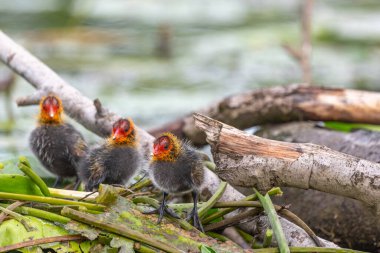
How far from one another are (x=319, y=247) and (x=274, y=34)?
873 cm

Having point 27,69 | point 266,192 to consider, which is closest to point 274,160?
point 266,192

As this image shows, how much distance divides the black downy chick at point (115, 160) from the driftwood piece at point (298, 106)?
1.62 metres

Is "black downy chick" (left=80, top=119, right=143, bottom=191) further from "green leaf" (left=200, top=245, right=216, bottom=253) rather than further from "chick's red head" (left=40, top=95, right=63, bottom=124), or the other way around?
"green leaf" (left=200, top=245, right=216, bottom=253)

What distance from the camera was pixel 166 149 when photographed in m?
3.75

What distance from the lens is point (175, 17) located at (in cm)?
1370

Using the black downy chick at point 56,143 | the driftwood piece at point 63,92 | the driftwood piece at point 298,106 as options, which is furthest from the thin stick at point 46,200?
the driftwood piece at point 298,106

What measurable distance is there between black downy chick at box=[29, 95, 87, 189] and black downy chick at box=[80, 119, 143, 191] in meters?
0.22

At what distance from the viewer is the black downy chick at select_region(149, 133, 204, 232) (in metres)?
3.71

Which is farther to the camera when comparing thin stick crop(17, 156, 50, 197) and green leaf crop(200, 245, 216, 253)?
thin stick crop(17, 156, 50, 197)

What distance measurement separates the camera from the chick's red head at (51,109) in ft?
14.6

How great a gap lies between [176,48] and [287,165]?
8448 mm

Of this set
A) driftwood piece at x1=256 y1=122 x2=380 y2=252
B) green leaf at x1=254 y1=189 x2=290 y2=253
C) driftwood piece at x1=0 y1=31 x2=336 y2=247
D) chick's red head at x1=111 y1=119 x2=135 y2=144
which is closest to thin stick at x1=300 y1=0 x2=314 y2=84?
driftwood piece at x1=256 y1=122 x2=380 y2=252

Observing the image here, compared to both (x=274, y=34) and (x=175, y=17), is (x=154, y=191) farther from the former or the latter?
(x=175, y=17)

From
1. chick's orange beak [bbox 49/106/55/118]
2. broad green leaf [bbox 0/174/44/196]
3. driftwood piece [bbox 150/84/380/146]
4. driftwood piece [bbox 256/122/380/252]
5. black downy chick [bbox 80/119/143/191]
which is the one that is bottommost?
driftwood piece [bbox 256/122/380/252]
